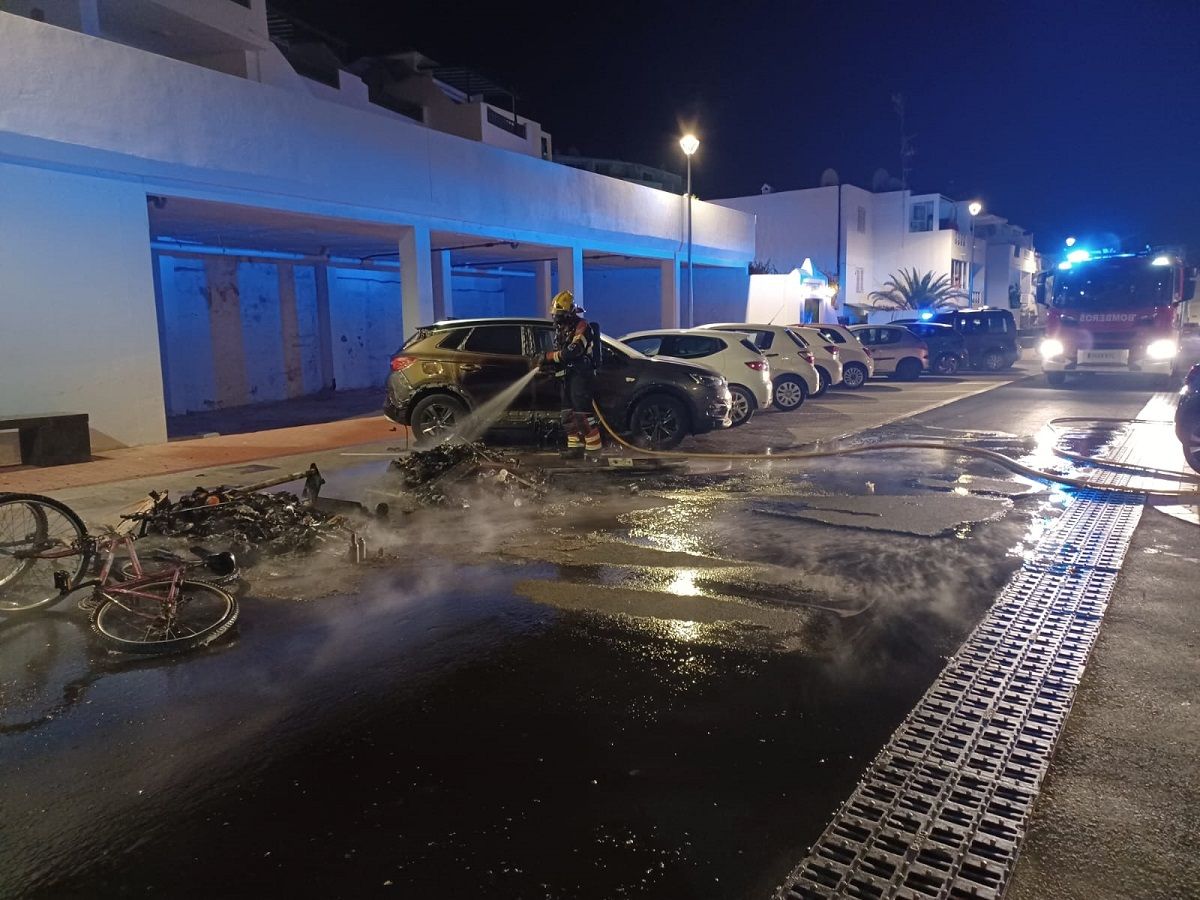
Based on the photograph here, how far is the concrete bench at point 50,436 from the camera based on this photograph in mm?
10320

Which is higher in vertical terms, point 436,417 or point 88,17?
point 88,17

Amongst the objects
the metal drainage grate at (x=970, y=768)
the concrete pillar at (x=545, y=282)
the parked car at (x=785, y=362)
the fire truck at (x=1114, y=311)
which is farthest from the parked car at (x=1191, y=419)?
the concrete pillar at (x=545, y=282)

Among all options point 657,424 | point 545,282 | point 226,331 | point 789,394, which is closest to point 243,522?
point 657,424

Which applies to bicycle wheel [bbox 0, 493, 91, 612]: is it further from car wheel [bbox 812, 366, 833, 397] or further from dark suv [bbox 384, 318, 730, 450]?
car wheel [bbox 812, 366, 833, 397]

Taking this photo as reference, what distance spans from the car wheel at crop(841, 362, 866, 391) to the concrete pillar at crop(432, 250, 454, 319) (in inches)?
397

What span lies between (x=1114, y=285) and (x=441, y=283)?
16.4 metres

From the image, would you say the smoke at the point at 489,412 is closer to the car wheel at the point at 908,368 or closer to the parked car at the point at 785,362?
the parked car at the point at 785,362

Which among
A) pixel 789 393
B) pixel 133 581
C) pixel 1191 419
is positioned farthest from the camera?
pixel 789 393

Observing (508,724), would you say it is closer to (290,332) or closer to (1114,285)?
(290,332)

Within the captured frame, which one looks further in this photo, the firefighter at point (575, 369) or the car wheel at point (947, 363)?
the car wheel at point (947, 363)

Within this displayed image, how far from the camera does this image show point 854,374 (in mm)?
20984

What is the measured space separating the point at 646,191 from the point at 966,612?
1735 cm

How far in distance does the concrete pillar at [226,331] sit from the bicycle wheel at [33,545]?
520 inches

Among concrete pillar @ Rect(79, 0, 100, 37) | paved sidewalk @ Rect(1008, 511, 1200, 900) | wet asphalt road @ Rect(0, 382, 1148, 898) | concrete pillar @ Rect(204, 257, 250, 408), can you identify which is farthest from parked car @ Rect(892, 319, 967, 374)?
paved sidewalk @ Rect(1008, 511, 1200, 900)
